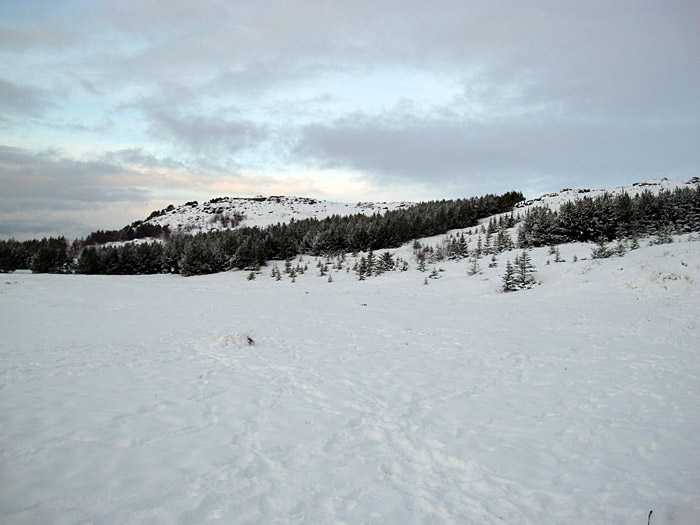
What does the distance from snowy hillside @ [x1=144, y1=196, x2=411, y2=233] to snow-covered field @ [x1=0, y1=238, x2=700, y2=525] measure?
321ft

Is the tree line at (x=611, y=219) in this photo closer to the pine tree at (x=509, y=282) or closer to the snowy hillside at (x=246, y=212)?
the pine tree at (x=509, y=282)

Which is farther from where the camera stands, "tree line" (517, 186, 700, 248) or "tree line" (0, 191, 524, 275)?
"tree line" (0, 191, 524, 275)

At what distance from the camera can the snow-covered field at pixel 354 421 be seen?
13.4 feet

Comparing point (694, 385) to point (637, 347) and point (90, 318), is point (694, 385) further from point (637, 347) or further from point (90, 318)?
point (90, 318)

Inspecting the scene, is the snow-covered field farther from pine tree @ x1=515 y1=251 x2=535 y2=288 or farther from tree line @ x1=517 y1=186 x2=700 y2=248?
tree line @ x1=517 y1=186 x2=700 y2=248

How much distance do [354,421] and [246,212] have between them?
13611 centimetres

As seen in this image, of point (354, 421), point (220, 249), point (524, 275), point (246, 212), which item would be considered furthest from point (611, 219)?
point (246, 212)

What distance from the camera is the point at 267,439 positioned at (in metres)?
5.68

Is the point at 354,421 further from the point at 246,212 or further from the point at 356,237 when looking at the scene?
the point at 246,212

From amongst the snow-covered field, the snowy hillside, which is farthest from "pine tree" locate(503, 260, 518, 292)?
the snowy hillside

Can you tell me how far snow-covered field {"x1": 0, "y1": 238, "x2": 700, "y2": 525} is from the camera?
4.09 metres

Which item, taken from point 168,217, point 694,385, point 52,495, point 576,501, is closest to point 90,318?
point 52,495

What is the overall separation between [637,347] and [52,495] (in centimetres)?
1598

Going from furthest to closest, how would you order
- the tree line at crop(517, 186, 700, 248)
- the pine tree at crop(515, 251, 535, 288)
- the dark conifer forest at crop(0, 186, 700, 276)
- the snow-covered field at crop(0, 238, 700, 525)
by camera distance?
the dark conifer forest at crop(0, 186, 700, 276) → the tree line at crop(517, 186, 700, 248) → the pine tree at crop(515, 251, 535, 288) → the snow-covered field at crop(0, 238, 700, 525)
